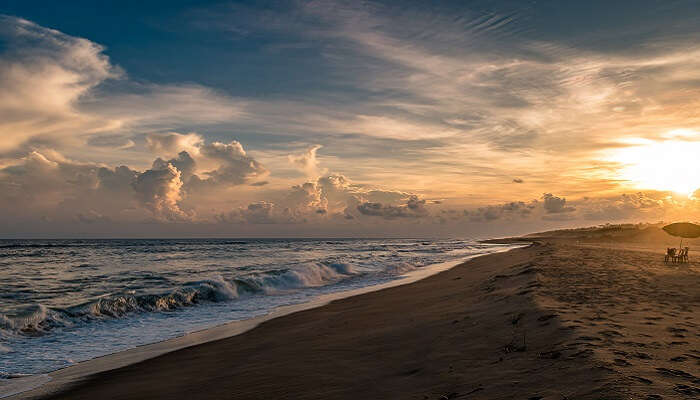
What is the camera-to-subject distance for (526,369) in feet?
16.6

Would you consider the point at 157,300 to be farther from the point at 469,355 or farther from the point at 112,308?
the point at 469,355

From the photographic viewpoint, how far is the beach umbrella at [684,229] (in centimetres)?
2398

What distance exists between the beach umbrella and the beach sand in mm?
15956

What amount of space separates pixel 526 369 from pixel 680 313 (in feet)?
16.9

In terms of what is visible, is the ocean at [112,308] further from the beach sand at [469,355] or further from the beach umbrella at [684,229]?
the beach umbrella at [684,229]

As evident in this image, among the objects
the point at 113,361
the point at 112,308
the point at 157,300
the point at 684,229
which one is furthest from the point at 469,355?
the point at 684,229

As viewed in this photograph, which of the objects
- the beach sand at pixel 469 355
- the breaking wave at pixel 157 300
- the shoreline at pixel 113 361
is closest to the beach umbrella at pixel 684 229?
the beach sand at pixel 469 355

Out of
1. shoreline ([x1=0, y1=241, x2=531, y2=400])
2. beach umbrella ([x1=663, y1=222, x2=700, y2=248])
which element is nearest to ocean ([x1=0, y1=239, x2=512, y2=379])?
shoreline ([x1=0, y1=241, x2=531, y2=400])

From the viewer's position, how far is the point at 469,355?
243 inches

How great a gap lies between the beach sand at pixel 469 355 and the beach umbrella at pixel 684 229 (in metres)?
16.0

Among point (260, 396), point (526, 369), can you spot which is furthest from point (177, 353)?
point (526, 369)

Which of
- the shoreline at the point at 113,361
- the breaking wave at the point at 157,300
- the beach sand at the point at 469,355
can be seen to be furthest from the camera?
the breaking wave at the point at 157,300

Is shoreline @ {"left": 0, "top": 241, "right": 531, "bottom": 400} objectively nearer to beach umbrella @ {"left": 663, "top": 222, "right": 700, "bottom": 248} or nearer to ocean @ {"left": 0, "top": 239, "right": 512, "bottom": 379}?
ocean @ {"left": 0, "top": 239, "right": 512, "bottom": 379}

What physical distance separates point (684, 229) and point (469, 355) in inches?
1014
